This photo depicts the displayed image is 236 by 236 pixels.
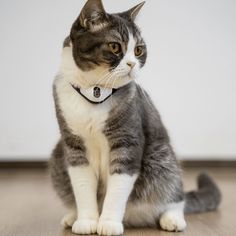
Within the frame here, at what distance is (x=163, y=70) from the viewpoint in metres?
3.48

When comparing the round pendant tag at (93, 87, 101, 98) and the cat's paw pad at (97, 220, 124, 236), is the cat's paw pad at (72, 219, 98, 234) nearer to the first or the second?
the cat's paw pad at (97, 220, 124, 236)

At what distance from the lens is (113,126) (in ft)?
5.66

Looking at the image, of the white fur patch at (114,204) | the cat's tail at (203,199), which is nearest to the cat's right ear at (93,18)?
the white fur patch at (114,204)

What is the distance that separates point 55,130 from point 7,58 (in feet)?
1.99

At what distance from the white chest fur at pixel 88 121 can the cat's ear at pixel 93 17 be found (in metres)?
0.23

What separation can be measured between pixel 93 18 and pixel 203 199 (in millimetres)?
1009

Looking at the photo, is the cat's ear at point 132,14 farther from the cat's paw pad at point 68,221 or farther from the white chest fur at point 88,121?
the cat's paw pad at point 68,221

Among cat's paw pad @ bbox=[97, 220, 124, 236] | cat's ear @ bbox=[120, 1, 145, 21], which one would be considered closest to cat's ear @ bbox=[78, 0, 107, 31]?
cat's ear @ bbox=[120, 1, 145, 21]

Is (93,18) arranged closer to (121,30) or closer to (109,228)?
(121,30)

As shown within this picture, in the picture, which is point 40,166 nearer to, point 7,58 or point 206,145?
point 7,58

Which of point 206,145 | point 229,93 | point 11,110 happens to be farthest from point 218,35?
point 11,110

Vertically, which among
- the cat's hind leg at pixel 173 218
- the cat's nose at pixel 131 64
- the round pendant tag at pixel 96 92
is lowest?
the cat's hind leg at pixel 173 218

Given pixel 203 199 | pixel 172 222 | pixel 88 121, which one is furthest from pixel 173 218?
pixel 88 121

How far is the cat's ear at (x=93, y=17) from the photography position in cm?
166
